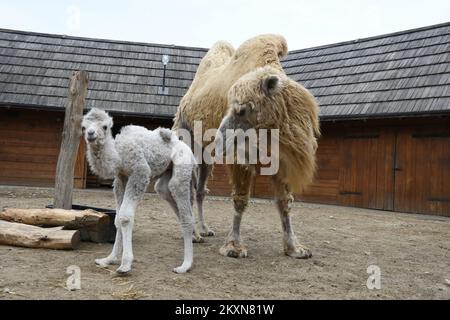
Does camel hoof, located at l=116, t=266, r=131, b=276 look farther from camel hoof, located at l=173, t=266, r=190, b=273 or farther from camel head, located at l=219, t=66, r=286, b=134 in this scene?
camel head, located at l=219, t=66, r=286, b=134

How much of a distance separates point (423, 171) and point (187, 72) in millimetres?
9345

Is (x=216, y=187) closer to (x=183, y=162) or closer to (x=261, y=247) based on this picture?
(x=261, y=247)

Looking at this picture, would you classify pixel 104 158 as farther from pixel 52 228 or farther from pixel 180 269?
pixel 52 228

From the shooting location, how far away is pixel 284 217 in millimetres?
5020

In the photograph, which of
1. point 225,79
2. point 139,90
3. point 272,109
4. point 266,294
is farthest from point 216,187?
point 266,294

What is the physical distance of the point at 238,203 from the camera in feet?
17.0

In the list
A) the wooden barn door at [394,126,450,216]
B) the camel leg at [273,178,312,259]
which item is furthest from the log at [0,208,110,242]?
the wooden barn door at [394,126,450,216]

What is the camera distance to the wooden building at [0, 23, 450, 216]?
11.7 m

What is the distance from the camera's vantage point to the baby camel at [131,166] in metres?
3.80

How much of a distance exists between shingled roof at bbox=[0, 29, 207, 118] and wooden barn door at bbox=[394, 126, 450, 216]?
7483 mm

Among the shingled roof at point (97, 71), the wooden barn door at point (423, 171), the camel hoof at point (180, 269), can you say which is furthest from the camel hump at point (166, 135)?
the shingled roof at point (97, 71)

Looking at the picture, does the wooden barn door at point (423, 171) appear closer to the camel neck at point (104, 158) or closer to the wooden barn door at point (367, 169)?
the wooden barn door at point (367, 169)

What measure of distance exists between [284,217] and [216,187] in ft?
34.1

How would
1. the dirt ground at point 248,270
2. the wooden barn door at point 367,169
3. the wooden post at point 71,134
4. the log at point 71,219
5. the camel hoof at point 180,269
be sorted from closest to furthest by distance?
A: the dirt ground at point 248,270 < the camel hoof at point 180,269 < the log at point 71,219 < the wooden post at point 71,134 < the wooden barn door at point 367,169
